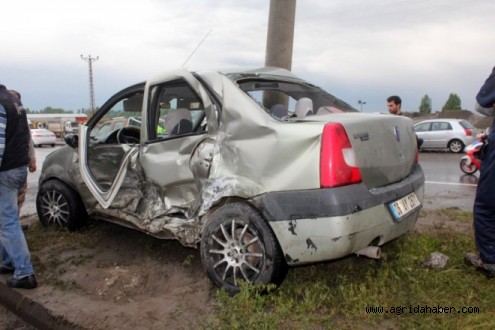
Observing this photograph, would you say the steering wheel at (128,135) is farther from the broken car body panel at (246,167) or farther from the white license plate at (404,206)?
the white license plate at (404,206)

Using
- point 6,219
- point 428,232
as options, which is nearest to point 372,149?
point 428,232

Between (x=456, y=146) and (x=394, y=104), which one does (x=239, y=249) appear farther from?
(x=456, y=146)

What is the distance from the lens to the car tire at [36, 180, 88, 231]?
4.92m

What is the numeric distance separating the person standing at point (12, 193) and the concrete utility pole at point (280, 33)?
3.21 m

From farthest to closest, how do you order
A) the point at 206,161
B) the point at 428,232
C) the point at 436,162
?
the point at 436,162 → the point at 428,232 → the point at 206,161

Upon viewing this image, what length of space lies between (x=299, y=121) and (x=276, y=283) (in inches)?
44.9

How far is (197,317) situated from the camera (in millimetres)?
3014

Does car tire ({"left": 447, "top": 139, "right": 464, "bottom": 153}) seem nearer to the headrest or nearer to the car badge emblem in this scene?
the headrest

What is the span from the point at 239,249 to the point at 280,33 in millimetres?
3486

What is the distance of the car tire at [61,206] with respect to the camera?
16.1 ft

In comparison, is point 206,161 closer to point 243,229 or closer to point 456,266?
point 243,229

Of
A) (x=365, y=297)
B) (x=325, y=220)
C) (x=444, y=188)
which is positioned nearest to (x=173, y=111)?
(x=325, y=220)

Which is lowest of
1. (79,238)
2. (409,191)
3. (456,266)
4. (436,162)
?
(436,162)

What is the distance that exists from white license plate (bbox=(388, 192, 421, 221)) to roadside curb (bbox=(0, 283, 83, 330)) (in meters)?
2.34
